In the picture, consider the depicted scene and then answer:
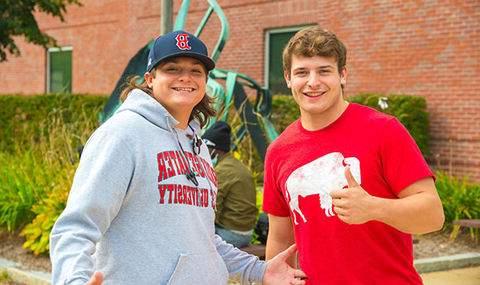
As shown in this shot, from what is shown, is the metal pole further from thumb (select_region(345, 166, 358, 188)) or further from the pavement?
thumb (select_region(345, 166, 358, 188))

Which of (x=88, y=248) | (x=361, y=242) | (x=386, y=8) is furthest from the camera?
(x=386, y=8)

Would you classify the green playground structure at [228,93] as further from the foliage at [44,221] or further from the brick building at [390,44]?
the brick building at [390,44]

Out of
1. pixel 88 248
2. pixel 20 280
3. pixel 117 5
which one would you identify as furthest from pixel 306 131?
pixel 117 5

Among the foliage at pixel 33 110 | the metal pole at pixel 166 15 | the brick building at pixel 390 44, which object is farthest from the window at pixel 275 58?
the metal pole at pixel 166 15

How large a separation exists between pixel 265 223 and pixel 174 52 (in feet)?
14.9

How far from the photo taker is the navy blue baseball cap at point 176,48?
2.76 m

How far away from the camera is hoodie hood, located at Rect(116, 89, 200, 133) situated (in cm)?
272

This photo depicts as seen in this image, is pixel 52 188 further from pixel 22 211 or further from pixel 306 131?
pixel 306 131

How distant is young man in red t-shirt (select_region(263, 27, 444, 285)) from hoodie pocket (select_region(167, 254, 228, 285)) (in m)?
0.33

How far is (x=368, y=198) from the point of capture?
100 inches

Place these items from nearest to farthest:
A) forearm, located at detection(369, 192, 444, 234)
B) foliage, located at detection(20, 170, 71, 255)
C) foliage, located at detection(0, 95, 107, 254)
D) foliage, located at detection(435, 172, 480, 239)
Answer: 1. forearm, located at detection(369, 192, 444, 234)
2. foliage, located at detection(20, 170, 71, 255)
3. foliage, located at detection(0, 95, 107, 254)
4. foliage, located at detection(435, 172, 480, 239)

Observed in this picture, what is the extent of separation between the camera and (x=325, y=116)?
2873mm

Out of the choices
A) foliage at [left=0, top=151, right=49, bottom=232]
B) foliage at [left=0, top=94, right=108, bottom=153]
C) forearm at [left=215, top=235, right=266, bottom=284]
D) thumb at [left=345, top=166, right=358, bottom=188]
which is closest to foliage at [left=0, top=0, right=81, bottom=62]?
foliage at [left=0, top=94, right=108, bottom=153]

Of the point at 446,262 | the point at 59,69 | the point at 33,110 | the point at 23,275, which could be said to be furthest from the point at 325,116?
the point at 59,69
